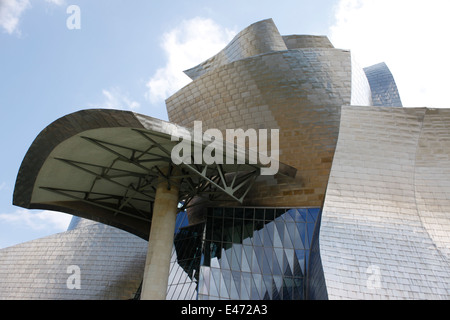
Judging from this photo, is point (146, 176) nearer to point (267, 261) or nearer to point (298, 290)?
point (267, 261)

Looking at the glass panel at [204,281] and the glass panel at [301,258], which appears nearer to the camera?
the glass panel at [204,281]

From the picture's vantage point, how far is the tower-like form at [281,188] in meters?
14.6

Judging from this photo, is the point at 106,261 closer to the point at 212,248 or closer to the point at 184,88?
the point at 212,248

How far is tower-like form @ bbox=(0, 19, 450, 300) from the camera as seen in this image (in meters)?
14.6

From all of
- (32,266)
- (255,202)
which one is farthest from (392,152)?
Answer: (32,266)

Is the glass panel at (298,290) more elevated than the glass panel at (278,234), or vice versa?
the glass panel at (278,234)

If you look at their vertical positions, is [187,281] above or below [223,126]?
below

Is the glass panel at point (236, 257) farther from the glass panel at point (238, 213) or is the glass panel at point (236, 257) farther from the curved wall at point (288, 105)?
the curved wall at point (288, 105)

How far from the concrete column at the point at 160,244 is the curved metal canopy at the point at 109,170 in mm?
785

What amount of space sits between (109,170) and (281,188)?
24.5 ft

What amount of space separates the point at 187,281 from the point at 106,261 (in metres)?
8.61

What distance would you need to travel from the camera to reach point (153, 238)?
16875 millimetres

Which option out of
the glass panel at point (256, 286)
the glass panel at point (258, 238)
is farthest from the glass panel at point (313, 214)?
the glass panel at point (256, 286)

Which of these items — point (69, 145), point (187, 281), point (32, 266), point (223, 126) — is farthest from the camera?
point (32, 266)
